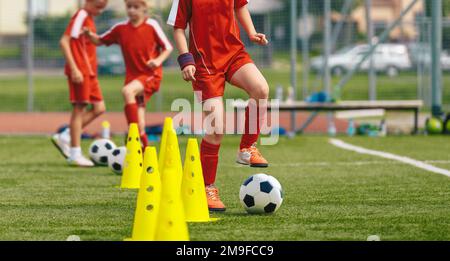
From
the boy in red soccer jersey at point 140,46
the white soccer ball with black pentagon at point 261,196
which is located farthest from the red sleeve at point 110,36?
the white soccer ball with black pentagon at point 261,196

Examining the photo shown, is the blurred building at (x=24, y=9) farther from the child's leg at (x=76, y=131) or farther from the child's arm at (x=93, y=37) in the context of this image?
the child's arm at (x=93, y=37)

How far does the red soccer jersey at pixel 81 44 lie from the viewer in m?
12.0

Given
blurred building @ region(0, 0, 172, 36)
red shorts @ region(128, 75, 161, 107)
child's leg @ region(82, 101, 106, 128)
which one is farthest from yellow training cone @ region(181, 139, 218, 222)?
blurred building @ region(0, 0, 172, 36)

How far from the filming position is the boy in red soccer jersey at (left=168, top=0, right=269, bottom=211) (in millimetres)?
7539

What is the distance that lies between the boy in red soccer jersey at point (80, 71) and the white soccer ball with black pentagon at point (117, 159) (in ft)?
3.95

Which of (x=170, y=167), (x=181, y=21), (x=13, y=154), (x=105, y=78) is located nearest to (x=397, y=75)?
(x=105, y=78)

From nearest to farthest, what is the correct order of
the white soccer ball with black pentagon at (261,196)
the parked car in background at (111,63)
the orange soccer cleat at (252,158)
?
the white soccer ball with black pentagon at (261,196)
the orange soccer cleat at (252,158)
the parked car in background at (111,63)

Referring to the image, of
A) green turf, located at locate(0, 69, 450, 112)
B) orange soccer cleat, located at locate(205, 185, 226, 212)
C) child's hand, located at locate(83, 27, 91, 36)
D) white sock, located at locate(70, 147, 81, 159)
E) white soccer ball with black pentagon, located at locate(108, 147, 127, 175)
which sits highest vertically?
child's hand, located at locate(83, 27, 91, 36)

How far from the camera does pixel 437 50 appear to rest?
17.9 m

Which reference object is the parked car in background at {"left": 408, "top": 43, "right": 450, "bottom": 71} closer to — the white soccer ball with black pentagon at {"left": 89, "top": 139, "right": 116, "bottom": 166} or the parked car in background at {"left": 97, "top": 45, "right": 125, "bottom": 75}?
the parked car in background at {"left": 97, "top": 45, "right": 125, "bottom": 75}

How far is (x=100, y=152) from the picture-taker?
11.7 metres

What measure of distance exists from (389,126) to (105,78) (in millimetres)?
7651

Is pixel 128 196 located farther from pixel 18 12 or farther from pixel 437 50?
pixel 18 12
